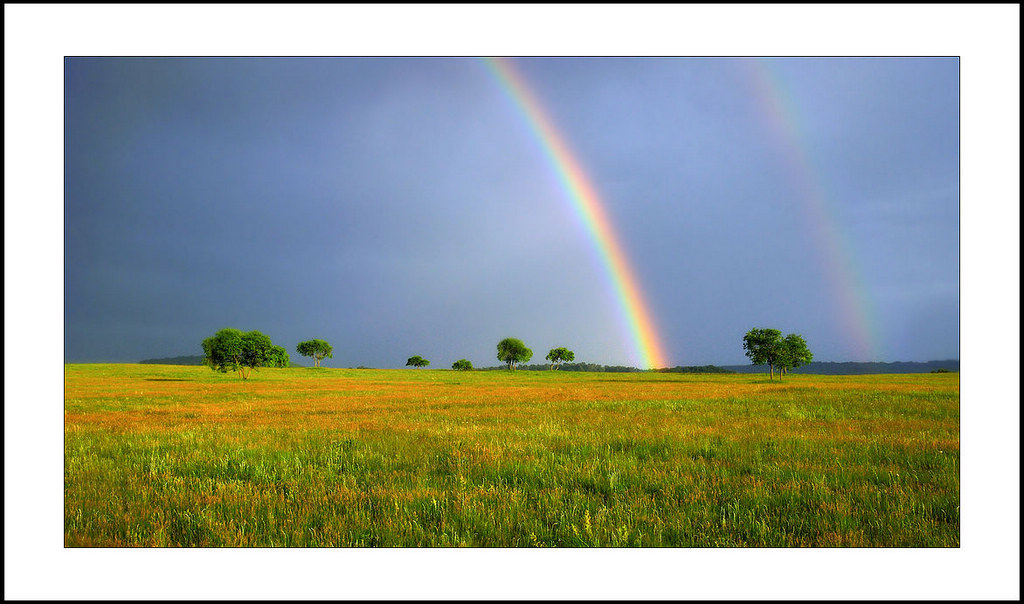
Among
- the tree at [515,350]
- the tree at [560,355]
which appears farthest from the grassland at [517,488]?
the tree at [560,355]

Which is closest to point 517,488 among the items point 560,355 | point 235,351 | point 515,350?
point 235,351

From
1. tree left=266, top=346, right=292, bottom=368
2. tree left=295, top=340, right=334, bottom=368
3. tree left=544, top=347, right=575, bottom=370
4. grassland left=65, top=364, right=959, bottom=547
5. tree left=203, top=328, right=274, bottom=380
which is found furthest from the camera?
tree left=544, top=347, right=575, bottom=370

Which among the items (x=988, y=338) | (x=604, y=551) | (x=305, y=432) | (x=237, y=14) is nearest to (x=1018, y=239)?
(x=988, y=338)

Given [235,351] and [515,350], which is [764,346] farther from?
[235,351]

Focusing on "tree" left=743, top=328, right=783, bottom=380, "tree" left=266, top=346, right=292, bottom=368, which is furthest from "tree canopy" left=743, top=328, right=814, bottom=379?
"tree" left=266, top=346, right=292, bottom=368

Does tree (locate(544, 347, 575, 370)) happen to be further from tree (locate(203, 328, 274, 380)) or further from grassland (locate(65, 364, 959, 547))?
grassland (locate(65, 364, 959, 547))

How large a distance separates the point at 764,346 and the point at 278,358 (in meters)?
79.3

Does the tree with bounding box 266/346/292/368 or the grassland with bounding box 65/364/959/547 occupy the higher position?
the grassland with bounding box 65/364/959/547

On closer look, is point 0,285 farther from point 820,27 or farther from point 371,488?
point 820,27

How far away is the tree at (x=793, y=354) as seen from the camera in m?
74.9

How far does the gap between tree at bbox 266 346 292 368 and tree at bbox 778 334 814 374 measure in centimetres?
8006

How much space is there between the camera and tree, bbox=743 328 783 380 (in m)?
75.3

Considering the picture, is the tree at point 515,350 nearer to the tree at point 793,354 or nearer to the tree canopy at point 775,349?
the tree canopy at point 775,349

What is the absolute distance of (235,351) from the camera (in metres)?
69.8
